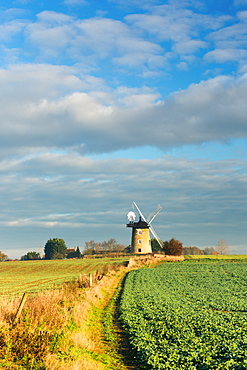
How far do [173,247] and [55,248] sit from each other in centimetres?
6535

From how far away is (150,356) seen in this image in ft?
46.1

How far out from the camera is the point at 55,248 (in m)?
158

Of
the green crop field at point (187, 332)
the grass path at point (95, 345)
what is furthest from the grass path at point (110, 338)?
the green crop field at point (187, 332)

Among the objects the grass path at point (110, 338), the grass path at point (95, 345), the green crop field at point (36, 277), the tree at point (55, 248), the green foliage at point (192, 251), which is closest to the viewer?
the grass path at point (95, 345)

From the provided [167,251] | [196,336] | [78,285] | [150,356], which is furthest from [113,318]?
[167,251]

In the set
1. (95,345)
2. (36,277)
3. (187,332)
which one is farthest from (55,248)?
(187,332)

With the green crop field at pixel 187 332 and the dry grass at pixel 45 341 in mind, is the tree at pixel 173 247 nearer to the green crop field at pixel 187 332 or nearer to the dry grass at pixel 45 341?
the green crop field at pixel 187 332

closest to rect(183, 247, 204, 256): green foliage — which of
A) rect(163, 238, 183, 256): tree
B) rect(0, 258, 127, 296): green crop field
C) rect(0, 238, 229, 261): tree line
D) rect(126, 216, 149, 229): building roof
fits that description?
rect(0, 238, 229, 261): tree line

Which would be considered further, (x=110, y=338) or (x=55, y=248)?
(x=55, y=248)

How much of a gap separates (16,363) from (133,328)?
731cm

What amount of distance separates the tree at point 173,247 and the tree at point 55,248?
61.0 m

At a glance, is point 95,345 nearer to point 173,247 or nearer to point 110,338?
point 110,338

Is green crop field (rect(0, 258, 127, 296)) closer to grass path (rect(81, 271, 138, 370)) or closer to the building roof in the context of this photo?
grass path (rect(81, 271, 138, 370))

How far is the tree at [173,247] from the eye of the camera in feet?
374
